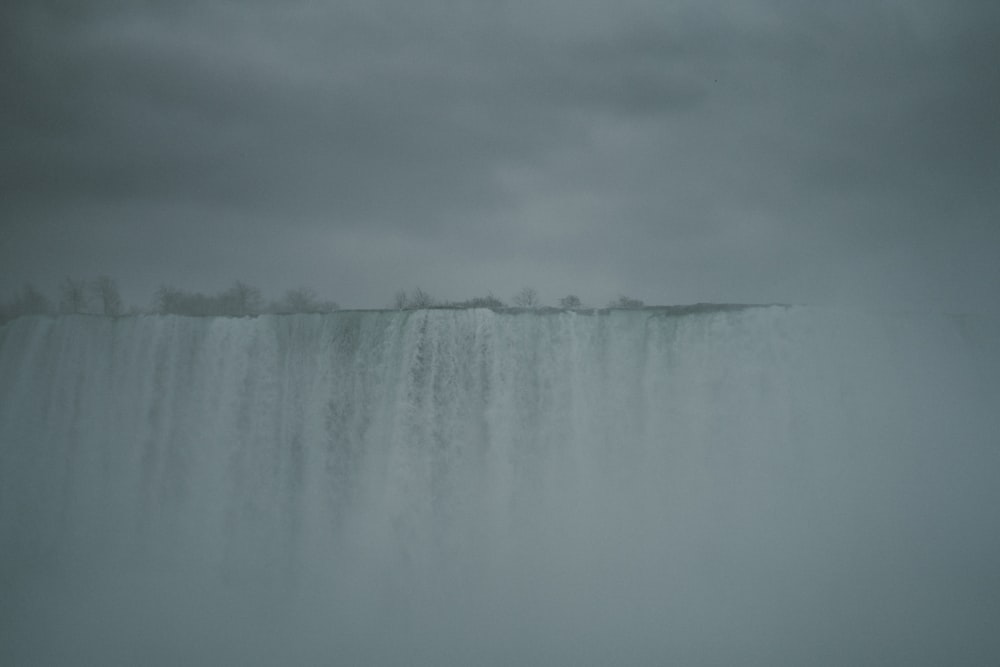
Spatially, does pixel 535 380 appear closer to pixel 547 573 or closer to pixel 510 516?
pixel 510 516

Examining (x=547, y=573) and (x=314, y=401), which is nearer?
(x=547, y=573)

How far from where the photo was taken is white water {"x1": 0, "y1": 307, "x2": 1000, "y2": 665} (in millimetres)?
14883

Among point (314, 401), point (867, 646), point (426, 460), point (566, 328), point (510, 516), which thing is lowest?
point (867, 646)

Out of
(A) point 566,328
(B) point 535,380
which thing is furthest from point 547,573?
(A) point 566,328

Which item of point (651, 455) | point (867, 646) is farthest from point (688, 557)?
point (867, 646)

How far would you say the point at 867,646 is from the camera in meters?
14.1

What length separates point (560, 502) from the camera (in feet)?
51.6

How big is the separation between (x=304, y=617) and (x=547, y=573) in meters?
4.83

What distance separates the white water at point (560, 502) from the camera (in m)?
14.9

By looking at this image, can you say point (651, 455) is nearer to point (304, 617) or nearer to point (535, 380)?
point (535, 380)

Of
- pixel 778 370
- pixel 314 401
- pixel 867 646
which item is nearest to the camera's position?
pixel 867 646

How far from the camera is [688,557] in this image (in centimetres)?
1523

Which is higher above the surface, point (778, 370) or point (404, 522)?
point (778, 370)

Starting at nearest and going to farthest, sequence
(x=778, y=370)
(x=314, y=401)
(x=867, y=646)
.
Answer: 1. (x=867, y=646)
2. (x=778, y=370)
3. (x=314, y=401)
